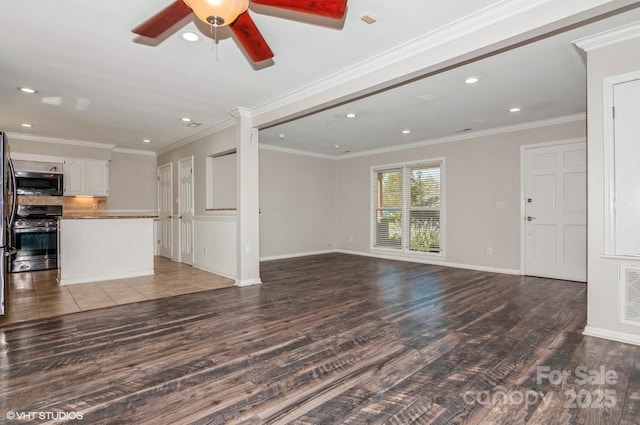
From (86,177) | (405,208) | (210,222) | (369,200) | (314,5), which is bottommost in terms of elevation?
(210,222)

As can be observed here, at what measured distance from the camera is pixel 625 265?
2.69 meters

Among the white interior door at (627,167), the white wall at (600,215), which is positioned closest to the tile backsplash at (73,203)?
the white wall at (600,215)

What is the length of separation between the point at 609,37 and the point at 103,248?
6.66 m

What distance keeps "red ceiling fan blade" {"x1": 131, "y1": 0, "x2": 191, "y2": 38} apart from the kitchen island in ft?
12.9

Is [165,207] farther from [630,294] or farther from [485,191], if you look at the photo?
[630,294]

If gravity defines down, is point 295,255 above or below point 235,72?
below

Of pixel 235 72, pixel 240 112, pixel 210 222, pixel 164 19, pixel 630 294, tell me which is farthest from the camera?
pixel 210 222

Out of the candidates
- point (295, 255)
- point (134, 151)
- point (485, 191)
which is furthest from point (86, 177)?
point (485, 191)

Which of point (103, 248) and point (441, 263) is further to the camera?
point (441, 263)

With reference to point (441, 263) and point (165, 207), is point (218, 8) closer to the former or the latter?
point (441, 263)

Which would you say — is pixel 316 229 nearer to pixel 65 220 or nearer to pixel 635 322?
pixel 65 220

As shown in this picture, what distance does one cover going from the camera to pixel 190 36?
280cm

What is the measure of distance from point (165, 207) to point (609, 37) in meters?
7.92

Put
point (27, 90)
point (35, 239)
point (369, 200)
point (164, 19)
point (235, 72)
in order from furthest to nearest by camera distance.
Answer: point (369, 200)
point (35, 239)
point (27, 90)
point (235, 72)
point (164, 19)
